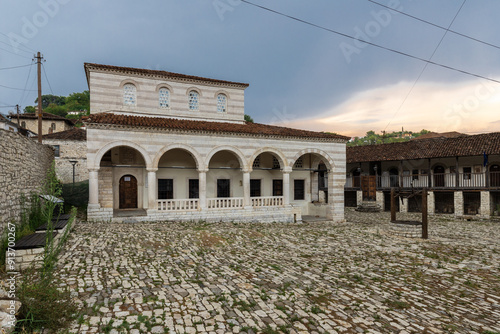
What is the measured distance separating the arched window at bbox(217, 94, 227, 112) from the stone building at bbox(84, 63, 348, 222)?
7 centimetres

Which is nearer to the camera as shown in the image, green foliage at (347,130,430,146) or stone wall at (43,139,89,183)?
stone wall at (43,139,89,183)

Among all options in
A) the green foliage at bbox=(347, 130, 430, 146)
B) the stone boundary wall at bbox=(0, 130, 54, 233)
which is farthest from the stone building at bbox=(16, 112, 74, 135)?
the green foliage at bbox=(347, 130, 430, 146)

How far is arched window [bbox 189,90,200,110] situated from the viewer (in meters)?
19.7

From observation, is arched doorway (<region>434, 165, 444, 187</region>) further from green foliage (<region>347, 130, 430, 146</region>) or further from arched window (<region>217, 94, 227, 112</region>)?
green foliage (<region>347, 130, 430, 146</region>)

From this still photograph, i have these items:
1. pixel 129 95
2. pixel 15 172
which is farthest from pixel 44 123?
pixel 15 172

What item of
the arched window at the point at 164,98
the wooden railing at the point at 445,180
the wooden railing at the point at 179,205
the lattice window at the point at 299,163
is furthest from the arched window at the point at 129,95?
the wooden railing at the point at 445,180

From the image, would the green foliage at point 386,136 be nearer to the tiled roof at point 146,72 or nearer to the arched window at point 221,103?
the arched window at point 221,103

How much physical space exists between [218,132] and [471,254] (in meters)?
12.4

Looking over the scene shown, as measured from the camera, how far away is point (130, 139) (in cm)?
1441

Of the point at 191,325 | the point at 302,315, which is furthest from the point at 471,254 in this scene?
the point at 191,325

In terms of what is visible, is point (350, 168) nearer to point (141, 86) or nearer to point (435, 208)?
point (435, 208)

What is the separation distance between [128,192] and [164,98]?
6476 mm

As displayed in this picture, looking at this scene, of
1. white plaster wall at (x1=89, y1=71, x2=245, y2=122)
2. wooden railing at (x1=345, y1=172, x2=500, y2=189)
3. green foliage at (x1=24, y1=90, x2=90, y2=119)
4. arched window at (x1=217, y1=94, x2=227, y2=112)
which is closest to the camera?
white plaster wall at (x1=89, y1=71, x2=245, y2=122)

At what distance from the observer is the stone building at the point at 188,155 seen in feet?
48.5
